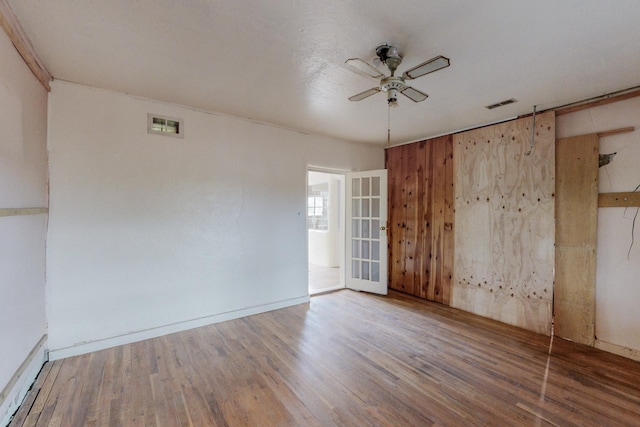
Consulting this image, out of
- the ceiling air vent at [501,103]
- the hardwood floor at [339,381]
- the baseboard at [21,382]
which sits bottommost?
the hardwood floor at [339,381]

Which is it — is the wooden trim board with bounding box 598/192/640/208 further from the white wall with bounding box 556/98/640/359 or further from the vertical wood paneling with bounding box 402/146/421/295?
the vertical wood paneling with bounding box 402/146/421/295

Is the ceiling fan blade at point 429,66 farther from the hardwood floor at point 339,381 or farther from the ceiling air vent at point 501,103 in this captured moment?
the hardwood floor at point 339,381

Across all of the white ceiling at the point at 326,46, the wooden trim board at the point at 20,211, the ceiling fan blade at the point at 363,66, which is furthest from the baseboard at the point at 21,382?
the ceiling fan blade at the point at 363,66

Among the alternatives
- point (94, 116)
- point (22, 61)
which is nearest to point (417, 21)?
point (22, 61)

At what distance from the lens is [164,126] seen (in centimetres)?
294

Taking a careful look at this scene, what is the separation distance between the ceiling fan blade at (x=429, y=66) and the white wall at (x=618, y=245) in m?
2.25

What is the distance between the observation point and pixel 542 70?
7.19ft

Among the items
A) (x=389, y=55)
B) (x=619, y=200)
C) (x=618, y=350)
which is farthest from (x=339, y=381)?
(x=619, y=200)

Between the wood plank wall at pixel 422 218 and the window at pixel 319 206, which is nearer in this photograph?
the wood plank wall at pixel 422 218

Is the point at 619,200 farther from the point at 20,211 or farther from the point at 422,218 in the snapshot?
the point at 20,211

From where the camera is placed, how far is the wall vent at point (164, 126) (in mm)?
2846

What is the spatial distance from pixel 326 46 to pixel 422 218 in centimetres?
303

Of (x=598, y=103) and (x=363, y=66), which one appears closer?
(x=363, y=66)

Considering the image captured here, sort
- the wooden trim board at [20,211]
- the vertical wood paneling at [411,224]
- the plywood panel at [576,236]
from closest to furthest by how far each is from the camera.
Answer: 1. the wooden trim board at [20,211]
2. the plywood panel at [576,236]
3. the vertical wood paneling at [411,224]
